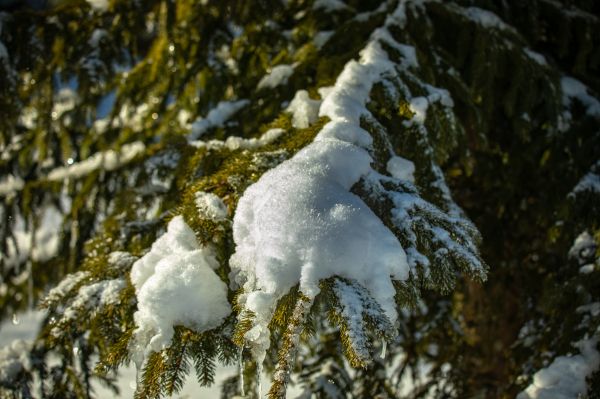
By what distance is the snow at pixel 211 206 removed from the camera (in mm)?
1399

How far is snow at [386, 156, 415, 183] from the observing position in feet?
5.18

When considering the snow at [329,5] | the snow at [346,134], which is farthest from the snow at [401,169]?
the snow at [329,5]

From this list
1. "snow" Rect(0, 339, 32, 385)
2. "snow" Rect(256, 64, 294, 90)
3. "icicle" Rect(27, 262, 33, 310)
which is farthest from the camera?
"icicle" Rect(27, 262, 33, 310)

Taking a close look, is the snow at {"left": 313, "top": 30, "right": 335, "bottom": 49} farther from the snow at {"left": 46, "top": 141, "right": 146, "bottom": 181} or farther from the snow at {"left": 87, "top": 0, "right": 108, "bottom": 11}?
the snow at {"left": 87, "top": 0, "right": 108, "bottom": 11}

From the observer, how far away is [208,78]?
292 cm

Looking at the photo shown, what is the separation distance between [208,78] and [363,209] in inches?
79.7

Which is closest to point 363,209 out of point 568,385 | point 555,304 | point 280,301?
point 280,301

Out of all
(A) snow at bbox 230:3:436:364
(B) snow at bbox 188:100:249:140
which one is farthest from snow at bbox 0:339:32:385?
(A) snow at bbox 230:3:436:364

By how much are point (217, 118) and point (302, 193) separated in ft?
4.49

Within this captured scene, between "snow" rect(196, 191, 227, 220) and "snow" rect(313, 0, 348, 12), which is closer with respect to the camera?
"snow" rect(196, 191, 227, 220)

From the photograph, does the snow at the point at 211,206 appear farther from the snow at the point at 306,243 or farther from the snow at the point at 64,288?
the snow at the point at 64,288

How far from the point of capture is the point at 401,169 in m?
1.59

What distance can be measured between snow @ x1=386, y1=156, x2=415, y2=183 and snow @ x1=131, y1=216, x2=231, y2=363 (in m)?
0.69

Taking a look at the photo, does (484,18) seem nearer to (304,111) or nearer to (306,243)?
(304,111)
